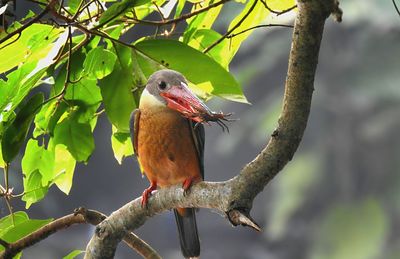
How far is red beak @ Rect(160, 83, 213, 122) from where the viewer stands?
0.73m

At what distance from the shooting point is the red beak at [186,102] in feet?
2.38

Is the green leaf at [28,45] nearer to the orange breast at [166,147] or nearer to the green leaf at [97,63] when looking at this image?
the green leaf at [97,63]

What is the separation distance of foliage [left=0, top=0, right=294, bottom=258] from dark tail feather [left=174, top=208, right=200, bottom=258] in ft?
0.47

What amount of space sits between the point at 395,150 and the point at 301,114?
4833 millimetres

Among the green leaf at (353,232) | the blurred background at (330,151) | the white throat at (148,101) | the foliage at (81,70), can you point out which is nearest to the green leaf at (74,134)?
the foliage at (81,70)

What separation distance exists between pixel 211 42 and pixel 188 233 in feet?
0.85

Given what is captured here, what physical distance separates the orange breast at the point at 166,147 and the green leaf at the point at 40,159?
0.16m

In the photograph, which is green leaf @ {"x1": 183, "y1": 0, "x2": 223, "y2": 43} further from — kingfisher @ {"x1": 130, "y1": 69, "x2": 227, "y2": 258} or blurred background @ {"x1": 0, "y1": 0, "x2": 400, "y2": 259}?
blurred background @ {"x1": 0, "y1": 0, "x2": 400, "y2": 259}

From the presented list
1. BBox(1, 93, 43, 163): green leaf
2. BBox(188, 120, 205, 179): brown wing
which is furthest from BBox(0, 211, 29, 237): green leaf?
BBox(188, 120, 205, 179): brown wing

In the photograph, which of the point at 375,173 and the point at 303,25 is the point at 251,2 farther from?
the point at 375,173

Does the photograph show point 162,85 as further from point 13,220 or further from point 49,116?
point 13,220

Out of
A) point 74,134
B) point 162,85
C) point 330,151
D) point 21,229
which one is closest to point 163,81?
point 162,85

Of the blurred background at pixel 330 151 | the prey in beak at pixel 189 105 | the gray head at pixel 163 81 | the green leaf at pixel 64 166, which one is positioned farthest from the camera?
the blurred background at pixel 330 151

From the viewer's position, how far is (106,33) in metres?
0.81
